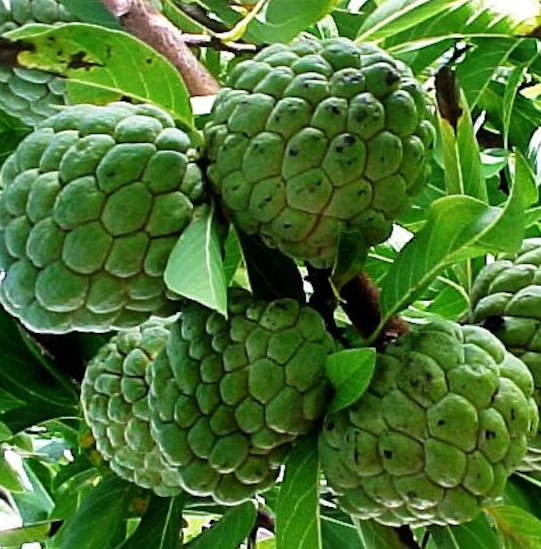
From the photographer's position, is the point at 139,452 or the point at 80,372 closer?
the point at 139,452

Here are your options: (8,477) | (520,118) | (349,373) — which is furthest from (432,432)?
(520,118)

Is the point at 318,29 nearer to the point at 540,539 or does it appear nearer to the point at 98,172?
the point at 98,172

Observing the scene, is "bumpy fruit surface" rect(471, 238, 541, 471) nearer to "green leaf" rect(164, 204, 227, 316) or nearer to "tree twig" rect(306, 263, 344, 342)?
"tree twig" rect(306, 263, 344, 342)

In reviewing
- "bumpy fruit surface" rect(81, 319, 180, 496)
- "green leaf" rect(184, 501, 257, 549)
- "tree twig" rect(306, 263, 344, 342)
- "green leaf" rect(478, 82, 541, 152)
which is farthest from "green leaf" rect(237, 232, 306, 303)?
"green leaf" rect(478, 82, 541, 152)

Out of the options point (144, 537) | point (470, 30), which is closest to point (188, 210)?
point (470, 30)

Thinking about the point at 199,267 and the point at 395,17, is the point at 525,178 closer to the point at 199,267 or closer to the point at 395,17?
the point at 395,17

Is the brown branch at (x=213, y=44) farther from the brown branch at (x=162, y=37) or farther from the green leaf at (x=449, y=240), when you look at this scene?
the green leaf at (x=449, y=240)
